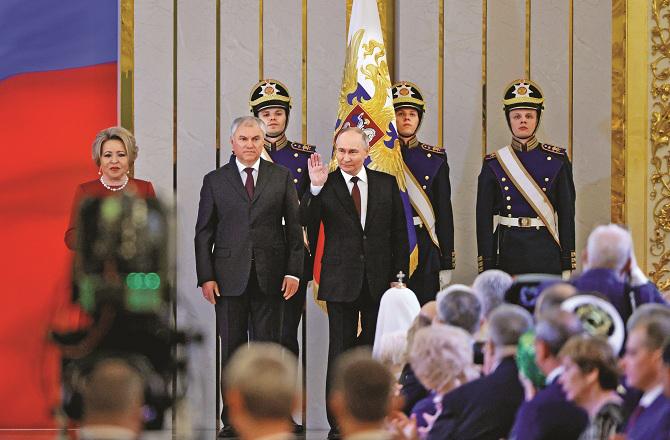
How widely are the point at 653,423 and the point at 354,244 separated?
3.08m

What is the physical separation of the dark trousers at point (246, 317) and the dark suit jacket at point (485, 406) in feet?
8.28

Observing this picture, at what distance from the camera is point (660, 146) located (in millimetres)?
7832

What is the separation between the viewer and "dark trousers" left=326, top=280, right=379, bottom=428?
6582 mm

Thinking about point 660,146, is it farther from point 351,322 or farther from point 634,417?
point 634,417

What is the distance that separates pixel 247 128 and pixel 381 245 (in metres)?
0.80

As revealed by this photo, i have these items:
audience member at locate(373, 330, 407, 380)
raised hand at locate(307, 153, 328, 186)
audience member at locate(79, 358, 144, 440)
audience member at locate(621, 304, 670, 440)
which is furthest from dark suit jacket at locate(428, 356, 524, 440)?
raised hand at locate(307, 153, 328, 186)

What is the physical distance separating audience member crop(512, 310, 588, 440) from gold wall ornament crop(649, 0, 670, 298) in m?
4.11

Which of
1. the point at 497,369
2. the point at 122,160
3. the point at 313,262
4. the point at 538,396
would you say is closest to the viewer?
the point at 538,396

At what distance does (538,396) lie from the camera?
12.0 feet

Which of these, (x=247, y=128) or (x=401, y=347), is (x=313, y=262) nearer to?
(x=247, y=128)

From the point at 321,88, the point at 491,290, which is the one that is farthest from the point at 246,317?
the point at 491,290

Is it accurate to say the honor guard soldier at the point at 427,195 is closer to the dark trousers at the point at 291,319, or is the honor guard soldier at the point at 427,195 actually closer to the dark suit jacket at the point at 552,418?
the dark trousers at the point at 291,319

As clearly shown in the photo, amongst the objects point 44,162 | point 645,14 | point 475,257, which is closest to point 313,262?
point 475,257

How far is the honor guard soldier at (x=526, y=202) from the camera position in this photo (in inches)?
285
